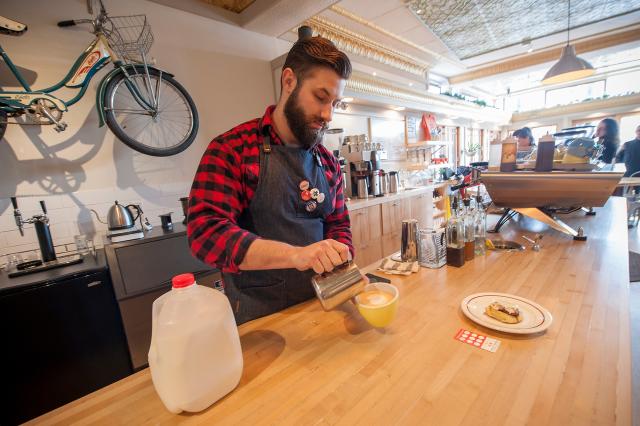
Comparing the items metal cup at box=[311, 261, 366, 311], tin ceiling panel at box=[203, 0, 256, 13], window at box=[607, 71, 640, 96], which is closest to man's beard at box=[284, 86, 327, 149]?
metal cup at box=[311, 261, 366, 311]

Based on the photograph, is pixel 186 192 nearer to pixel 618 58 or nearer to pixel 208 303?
pixel 208 303

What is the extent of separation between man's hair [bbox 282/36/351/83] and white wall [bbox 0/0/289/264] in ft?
6.69

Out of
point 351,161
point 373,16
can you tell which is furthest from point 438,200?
point 373,16

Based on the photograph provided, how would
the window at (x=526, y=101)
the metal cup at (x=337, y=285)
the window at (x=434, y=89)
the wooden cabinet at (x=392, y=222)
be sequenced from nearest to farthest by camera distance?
the metal cup at (x=337, y=285), the wooden cabinet at (x=392, y=222), the window at (x=434, y=89), the window at (x=526, y=101)

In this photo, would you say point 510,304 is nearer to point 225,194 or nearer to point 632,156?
point 225,194

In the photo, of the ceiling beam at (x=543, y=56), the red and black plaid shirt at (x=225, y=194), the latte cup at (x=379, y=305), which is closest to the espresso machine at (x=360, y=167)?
the red and black plaid shirt at (x=225, y=194)

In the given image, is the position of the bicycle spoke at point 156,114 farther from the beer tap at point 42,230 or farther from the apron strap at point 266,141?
the apron strap at point 266,141

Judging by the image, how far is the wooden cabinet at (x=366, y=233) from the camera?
10.7 ft

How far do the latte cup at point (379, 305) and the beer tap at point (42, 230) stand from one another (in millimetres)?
2249

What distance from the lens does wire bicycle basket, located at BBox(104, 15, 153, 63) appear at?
217 cm

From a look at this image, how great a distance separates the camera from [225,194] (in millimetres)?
958

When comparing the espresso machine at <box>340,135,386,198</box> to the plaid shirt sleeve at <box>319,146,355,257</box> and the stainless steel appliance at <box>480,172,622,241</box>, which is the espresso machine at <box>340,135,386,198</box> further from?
the plaid shirt sleeve at <box>319,146,355,257</box>

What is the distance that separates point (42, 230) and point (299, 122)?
202 cm

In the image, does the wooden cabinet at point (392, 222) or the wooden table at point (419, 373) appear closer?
the wooden table at point (419, 373)
